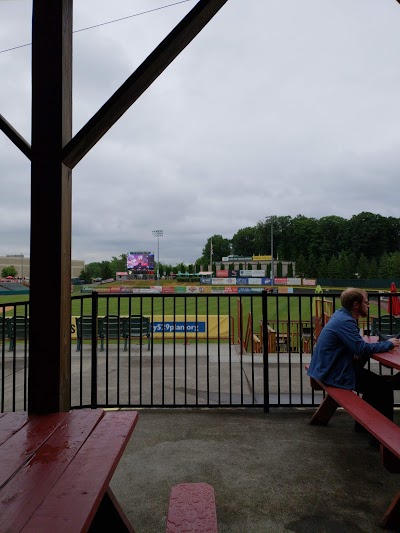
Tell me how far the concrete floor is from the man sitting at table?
43 cm

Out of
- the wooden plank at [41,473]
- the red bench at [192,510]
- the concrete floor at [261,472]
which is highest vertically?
the wooden plank at [41,473]

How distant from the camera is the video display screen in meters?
72.2

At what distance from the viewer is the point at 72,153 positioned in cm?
220

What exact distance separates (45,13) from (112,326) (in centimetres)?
1037

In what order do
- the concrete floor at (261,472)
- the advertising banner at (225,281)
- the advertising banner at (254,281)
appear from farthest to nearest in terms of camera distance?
the advertising banner at (225,281) → the advertising banner at (254,281) → the concrete floor at (261,472)

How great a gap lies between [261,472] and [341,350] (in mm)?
1307

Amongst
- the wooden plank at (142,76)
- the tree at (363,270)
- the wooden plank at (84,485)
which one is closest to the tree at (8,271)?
the tree at (363,270)

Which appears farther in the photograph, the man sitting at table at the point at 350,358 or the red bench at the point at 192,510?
the man sitting at table at the point at 350,358

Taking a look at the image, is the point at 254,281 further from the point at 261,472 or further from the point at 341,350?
the point at 261,472

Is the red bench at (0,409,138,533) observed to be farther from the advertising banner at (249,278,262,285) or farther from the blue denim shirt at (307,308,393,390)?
the advertising banner at (249,278,262,285)

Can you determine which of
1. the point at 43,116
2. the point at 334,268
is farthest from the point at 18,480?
the point at 334,268

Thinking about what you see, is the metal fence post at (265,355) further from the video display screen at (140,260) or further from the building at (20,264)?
the building at (20,264)

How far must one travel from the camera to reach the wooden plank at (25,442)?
1339 millimetres

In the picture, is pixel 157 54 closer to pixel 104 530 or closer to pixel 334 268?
pixel 104 530
